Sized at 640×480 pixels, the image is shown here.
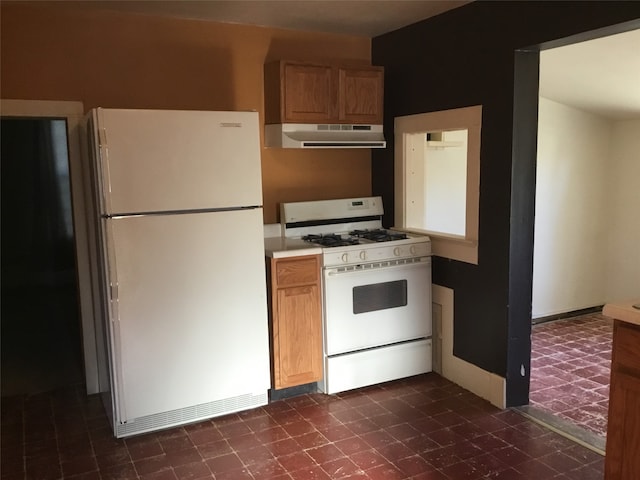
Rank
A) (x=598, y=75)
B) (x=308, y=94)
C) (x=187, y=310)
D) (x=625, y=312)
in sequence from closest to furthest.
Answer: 1. (x=625, y=312)
2. (x=187, y=310)
3. (x=308, y=94)
4. (x=598, y=75)

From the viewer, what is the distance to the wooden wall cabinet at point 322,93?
362cm

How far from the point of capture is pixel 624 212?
4.91 metres

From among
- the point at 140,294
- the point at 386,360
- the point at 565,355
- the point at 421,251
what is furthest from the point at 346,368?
the point at 565,355

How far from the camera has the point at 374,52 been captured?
4.18 meters

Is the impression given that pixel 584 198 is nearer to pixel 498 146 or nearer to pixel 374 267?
pixel 498 146

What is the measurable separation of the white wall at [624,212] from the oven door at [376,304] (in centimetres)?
231

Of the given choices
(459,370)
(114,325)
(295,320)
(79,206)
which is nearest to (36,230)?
(79,206)

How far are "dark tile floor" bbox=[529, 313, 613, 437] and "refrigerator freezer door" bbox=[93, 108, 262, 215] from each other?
2128mm

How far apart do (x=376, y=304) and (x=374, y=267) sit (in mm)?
245

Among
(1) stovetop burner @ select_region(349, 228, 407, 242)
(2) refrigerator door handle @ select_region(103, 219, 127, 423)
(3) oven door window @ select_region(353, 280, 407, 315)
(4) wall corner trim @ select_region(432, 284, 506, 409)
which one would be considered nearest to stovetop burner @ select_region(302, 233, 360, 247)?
(1) stovetop burner @ select_region(349, 228, 407, 242)

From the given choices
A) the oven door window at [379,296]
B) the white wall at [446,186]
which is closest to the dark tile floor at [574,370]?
the oven door window at [379,296]

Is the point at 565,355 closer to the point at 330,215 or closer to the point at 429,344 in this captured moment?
the point at 429,344

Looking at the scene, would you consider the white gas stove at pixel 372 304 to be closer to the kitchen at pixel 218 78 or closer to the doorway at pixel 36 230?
the kitchen at pixel 218 78

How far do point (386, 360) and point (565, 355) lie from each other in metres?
1.42
